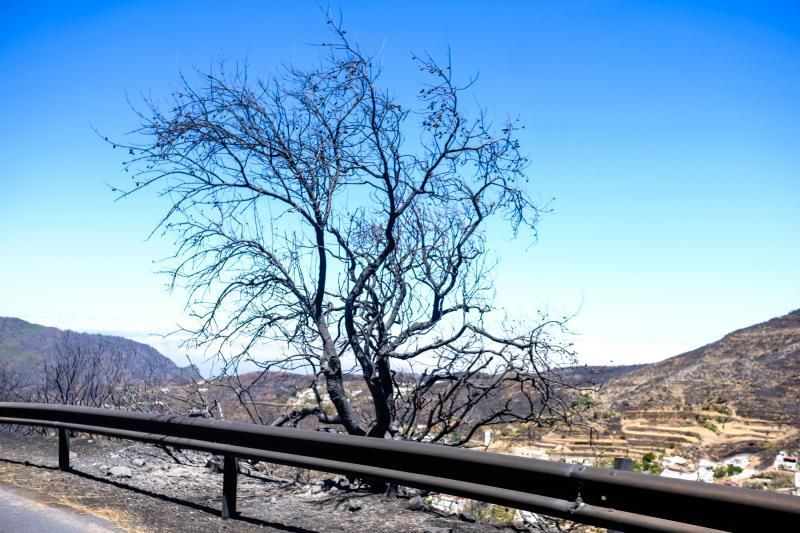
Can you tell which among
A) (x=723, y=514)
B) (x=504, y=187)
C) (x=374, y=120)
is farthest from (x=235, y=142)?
(x=723, y=514)

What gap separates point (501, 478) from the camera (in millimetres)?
5617

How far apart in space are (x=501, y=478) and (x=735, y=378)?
35280 millimetres

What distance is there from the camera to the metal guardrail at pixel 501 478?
448 cm

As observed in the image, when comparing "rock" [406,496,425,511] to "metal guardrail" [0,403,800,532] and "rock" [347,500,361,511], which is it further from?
"metal guardrail" [0,403,800,532]

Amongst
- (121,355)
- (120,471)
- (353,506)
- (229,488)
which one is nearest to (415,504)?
(353,506)

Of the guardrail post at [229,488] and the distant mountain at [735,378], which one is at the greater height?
the distant mountain at [735,378]

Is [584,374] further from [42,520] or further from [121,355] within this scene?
[121,355]

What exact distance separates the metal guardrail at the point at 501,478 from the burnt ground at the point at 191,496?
22.4 inches

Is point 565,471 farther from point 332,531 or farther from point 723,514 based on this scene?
point 332,531

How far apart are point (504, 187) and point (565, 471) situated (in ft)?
17.6

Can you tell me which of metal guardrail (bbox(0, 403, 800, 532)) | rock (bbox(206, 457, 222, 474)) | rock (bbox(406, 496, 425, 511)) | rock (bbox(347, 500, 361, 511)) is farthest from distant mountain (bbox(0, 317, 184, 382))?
rock (bbox(406, 496, 425, 511))

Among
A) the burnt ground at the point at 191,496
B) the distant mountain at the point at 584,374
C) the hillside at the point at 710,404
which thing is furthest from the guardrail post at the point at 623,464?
the hillside at the point at 710,404

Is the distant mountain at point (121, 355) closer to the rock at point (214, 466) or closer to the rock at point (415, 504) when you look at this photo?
the rock at point (214, 466)

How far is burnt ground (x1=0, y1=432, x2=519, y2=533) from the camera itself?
6.99 metres
